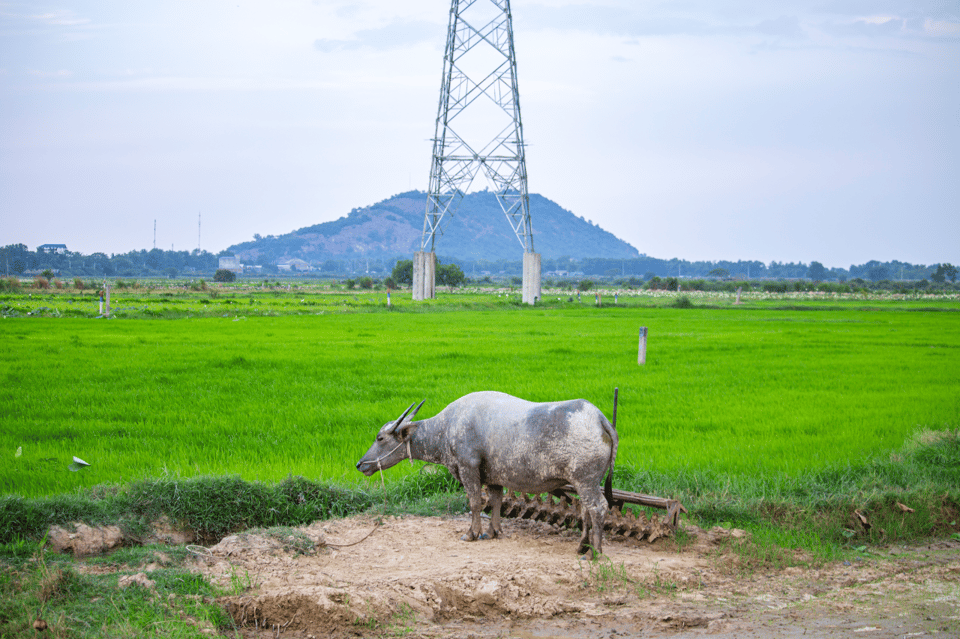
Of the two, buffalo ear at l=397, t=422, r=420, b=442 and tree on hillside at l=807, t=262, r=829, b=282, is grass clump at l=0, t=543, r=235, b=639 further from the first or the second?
tree on hillside at l=807, t=262, r=829, b=282

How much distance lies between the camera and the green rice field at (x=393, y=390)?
7848mm

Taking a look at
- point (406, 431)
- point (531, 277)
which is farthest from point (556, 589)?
point (531, 277)

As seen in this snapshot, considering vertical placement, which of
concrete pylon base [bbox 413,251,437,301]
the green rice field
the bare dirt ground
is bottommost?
the bare dirt ground

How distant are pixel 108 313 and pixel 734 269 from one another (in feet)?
593

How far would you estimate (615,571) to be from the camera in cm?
496

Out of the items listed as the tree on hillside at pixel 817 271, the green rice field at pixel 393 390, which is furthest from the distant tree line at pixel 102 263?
the tree on hillside at pixel 817 271

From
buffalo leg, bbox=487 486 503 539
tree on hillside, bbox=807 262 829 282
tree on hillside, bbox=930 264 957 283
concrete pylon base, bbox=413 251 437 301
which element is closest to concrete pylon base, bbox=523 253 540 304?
concrete pylon base, bbox=413 251 437 301

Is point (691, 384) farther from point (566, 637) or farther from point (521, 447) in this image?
point (566, 637)

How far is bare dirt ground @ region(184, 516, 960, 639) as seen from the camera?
4324 millimetres

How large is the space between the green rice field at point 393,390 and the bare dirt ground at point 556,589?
1809 millimetres

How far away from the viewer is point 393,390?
11.8 meters

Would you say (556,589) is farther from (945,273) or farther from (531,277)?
(945,273)

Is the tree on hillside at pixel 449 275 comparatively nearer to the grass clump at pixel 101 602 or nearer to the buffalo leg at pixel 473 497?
the buffalo leg at pixel 473 497

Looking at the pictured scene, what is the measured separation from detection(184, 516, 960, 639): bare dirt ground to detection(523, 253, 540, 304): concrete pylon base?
30.8m
